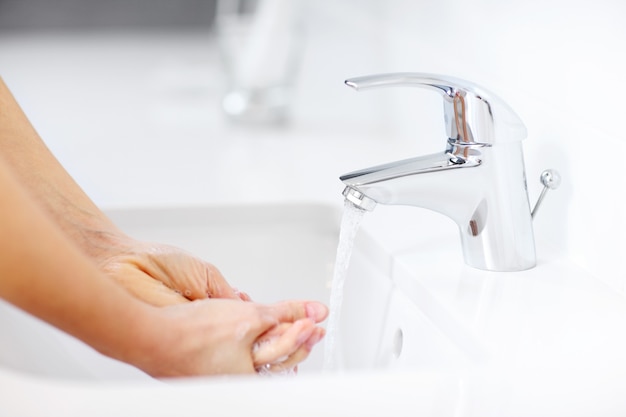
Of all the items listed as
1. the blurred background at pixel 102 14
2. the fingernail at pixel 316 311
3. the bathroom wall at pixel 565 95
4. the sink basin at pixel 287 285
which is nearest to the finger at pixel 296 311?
the fingernail at pixel 316 311

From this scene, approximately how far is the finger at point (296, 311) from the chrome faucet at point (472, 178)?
0.30 feet

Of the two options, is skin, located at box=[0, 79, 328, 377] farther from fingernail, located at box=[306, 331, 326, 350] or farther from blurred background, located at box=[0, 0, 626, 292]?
blurred background, located at box=[0, 0, 626, 292]

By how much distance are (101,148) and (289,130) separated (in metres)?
0.26

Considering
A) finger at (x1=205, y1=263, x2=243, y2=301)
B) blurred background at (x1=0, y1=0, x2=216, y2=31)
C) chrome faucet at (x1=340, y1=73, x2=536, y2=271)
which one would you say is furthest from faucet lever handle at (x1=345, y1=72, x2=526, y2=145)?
blurred background at (x1=0, y1=0, x2=216, y2=31)

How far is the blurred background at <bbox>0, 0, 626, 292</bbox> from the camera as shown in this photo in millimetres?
766

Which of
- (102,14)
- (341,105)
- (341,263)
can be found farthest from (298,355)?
(102,14)

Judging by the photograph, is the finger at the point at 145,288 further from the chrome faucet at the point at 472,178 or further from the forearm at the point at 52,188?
the chrome faucet at the point at 472,178

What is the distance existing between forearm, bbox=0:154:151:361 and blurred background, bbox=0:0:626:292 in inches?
15.4

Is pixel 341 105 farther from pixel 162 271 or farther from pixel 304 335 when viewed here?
pixel 304 335

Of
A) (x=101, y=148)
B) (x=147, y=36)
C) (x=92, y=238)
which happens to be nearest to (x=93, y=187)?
(x=101, y=148)

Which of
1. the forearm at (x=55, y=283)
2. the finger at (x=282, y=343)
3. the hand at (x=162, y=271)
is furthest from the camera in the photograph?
the hand at (x=162, y=271)

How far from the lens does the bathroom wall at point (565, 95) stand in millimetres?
735

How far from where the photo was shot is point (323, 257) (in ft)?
3.16

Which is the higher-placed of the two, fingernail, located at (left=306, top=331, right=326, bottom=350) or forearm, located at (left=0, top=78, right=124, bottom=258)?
forearm, located at (left=0, top=78, right=124, bottom=258)
